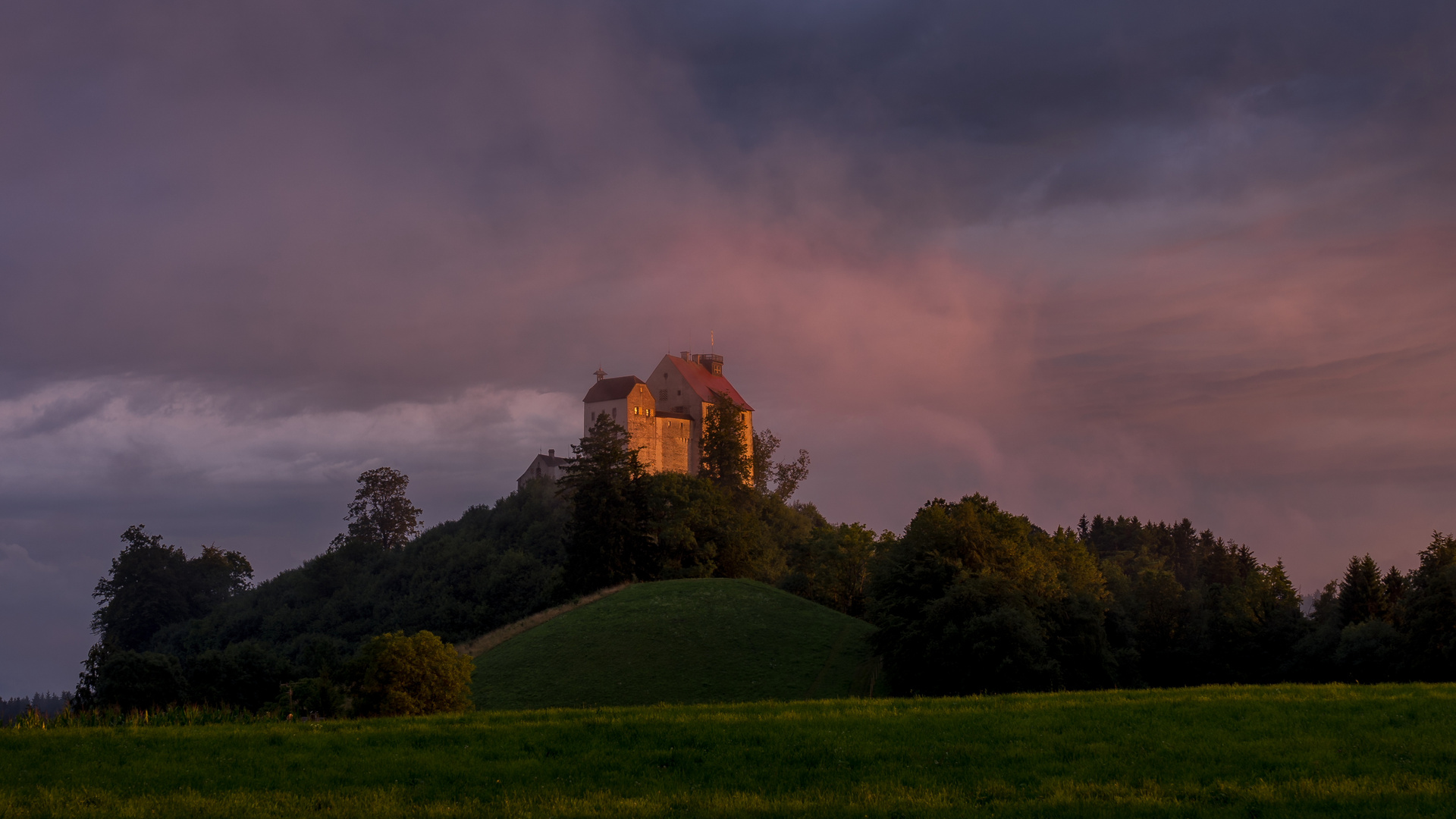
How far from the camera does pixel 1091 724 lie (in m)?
16.6

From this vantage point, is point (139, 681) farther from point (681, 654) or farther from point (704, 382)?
point (704, 382)

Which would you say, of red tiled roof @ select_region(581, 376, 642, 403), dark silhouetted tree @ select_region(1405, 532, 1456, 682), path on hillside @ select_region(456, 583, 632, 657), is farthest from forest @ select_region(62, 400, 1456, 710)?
red tiled roof @ select_region(581, 376, 642, 403)

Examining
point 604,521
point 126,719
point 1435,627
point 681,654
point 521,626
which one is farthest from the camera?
point 604,521

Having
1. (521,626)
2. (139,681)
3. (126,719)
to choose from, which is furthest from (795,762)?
(139,681)

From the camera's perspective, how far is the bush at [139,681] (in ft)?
203

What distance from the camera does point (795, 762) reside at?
1458 centimetres

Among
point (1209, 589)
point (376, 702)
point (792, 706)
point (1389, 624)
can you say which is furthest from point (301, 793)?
point (1209, 589)

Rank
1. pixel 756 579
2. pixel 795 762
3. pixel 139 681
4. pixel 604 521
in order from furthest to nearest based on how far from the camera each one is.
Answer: pixel 756 579 < pixel 604 521 < pixel 139 681 < pixel 795 762

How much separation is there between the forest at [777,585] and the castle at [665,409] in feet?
25.3

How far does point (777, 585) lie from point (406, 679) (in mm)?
48608

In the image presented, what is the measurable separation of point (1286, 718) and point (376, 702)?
26140 millimetres

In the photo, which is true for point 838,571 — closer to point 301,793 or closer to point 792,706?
point 792,706

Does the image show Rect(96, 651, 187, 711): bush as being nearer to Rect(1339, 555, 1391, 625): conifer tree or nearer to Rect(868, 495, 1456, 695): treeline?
Rect(868, 495, 1456, 695): treeline

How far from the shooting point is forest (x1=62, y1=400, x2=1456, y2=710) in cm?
4528
